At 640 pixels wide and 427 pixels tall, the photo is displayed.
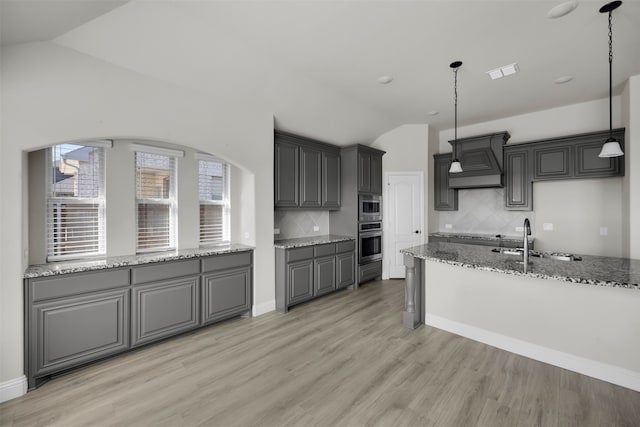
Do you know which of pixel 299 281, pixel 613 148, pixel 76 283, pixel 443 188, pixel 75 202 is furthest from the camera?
pixel 443 188

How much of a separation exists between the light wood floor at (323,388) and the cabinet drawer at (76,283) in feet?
2.34

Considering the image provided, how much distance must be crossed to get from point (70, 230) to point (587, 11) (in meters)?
4.97

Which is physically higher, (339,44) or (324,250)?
(339,44)

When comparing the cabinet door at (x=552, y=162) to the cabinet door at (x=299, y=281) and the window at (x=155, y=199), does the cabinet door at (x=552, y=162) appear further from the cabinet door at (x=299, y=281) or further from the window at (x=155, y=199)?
the window at (x=155, y=199)

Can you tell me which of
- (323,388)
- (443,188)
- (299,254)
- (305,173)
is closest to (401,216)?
(443,188)

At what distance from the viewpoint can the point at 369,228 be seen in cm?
512

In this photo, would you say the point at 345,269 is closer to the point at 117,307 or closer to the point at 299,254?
the point at 299,254

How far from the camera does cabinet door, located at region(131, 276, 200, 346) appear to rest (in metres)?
2.69

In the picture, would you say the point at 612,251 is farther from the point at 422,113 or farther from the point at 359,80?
the point at 359,80

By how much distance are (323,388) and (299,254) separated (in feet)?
6.41

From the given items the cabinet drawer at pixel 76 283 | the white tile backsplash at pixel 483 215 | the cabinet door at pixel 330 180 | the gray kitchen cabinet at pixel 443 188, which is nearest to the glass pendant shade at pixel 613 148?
the white tile backsplash at pixel 483 215

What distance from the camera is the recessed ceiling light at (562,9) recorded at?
7.22 ft

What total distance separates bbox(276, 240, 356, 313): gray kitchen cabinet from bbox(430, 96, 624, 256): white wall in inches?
116


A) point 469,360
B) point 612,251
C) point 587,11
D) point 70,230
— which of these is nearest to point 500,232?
point 612,251
